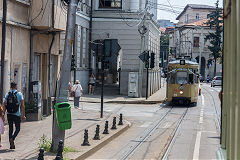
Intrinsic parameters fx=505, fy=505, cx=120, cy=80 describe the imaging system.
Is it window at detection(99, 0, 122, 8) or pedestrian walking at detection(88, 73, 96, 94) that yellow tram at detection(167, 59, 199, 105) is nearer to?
pedestrian walking at detection(88, 73, 96, 94)

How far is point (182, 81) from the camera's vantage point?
31.5 m

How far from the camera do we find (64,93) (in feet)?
40.7

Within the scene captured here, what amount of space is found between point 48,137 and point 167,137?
4.42 m

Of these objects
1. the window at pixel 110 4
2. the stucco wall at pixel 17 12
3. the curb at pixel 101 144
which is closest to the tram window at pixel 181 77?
the window at pixel 110 4

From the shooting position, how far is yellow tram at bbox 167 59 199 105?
31438 millimetres

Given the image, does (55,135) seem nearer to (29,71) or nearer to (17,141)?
(17,141)

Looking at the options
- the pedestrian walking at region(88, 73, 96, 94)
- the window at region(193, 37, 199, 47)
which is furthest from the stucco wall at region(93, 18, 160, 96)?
the window at region(193, 37, 199, 47)

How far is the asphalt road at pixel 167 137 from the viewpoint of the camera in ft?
44.7

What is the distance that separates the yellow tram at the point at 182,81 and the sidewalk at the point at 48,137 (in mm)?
9807

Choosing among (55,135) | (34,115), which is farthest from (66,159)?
(34,115)

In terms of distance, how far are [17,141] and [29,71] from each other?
7.30 meters

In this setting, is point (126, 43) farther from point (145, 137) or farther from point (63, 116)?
point (63, 116)

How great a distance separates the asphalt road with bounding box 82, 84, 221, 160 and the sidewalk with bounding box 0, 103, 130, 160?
312 mm

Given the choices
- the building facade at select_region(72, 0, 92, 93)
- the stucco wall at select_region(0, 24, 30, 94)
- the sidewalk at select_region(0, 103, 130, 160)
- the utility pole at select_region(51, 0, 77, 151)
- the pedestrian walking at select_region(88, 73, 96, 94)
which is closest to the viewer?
the sidewalk at select_region(0, 103, 130, 160)
